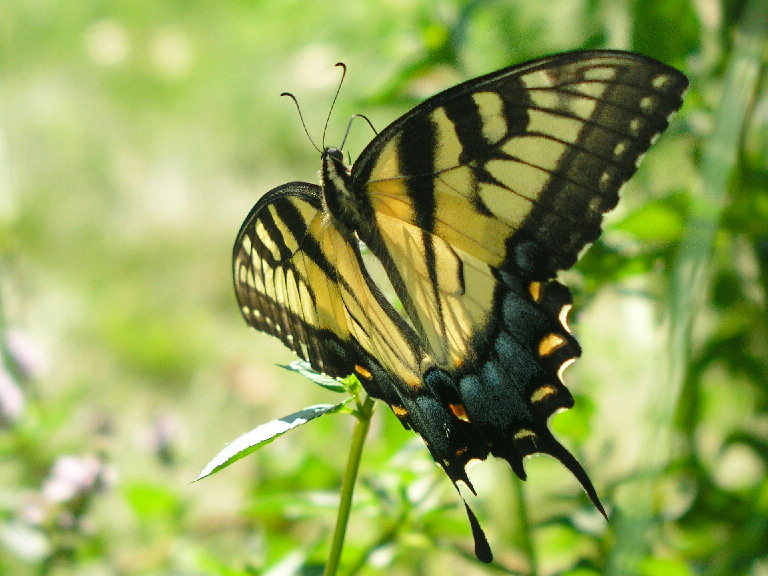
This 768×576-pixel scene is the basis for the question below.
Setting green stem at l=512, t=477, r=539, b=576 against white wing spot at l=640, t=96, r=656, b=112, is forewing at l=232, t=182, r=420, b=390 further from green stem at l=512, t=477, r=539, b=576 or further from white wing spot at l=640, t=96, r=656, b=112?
white wing spot at l=640, t=96, r=656, b=112

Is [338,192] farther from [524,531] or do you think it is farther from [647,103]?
[524,531]

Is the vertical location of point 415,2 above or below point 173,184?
below

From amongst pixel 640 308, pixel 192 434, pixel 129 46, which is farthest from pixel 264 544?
pixel 129 46

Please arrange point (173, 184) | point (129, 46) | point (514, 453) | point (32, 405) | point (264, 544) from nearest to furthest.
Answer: point (514, 453) < point (264, 544) < point (32, 405) < point (173, 184) < point (129, 46)

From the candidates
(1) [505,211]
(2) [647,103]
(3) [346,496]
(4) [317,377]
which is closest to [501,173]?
(1) [505,211]

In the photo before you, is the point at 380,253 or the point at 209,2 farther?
the point at 209,2

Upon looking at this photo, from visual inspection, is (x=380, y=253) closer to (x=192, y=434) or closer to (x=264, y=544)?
(x=264, y=544)
